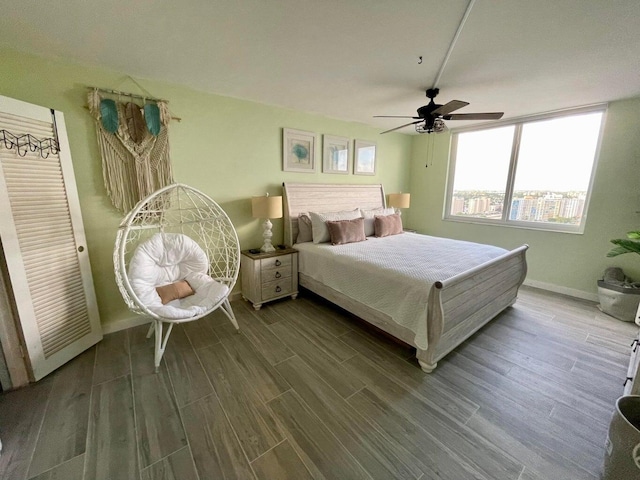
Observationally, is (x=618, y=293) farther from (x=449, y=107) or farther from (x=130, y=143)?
(x=130, y=143)

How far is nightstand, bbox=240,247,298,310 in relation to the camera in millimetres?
2850

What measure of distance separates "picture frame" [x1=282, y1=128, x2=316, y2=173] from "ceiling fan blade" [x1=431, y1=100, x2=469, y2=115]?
5.55 feet

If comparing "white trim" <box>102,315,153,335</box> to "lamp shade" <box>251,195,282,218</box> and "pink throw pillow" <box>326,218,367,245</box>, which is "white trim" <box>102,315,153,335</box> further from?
"pink throw pillow" <box>326,218,367,245</box>

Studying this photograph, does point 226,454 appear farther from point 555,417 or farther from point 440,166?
point 440,166

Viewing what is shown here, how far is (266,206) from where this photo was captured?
2852mm

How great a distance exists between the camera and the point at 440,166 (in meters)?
4.57

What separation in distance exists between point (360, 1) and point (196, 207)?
2136mm

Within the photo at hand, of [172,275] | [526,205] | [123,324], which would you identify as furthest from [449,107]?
[123,324]

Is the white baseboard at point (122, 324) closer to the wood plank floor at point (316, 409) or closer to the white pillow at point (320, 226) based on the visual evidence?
the wood plank floor at point (316, 409)

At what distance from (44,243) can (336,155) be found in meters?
3.30

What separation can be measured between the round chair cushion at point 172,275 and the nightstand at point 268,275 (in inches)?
20.6

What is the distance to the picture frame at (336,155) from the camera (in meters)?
3.69

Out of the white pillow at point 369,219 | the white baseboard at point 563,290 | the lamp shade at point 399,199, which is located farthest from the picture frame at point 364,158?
the white baseboard at point 563,290

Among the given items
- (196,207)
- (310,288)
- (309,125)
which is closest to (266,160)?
(309,125)
